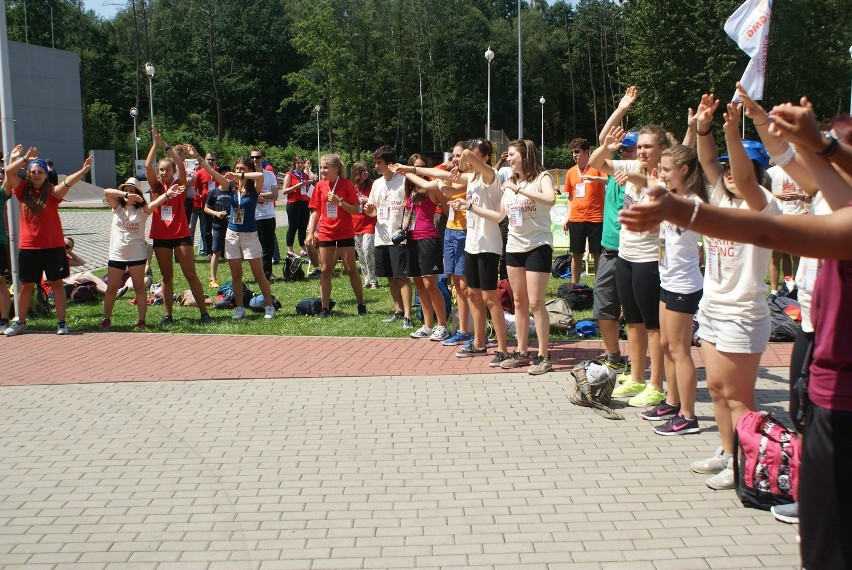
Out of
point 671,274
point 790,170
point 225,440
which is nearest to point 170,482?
point 225,440

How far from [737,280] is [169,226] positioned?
317 inches

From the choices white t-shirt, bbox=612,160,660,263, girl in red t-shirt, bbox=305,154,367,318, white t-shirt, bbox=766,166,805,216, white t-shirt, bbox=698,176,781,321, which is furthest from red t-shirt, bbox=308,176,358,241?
white t-shirt, bbox=698,176,781,321

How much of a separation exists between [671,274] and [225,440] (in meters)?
3.55

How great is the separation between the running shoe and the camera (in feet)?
14.8

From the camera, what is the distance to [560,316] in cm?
1034

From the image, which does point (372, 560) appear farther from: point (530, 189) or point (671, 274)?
point (530, 189)

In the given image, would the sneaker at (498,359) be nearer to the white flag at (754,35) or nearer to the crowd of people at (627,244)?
the crowd of people at (627,244)

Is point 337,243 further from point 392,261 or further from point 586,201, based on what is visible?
point 586,201

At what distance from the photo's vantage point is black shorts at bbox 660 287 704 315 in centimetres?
593

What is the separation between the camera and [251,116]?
271 ft

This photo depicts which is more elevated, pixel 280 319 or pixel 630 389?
pixel 280 319

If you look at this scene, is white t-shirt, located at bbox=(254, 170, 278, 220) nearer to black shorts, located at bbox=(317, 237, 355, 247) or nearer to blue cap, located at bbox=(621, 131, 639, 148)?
black shorts, located at bbox=(317, 237, 355, 247)

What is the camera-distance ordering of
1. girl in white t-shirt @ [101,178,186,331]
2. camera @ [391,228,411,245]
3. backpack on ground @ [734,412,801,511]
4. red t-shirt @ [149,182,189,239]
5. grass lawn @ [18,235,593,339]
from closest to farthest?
backpack on ground @ [734,412,801,511], camera @ [391,228,411,245], girl in white t-shirt @ [101,178,186,331], grass lawn @ [18,235,593,339], red t-shirt @ [149,182,189,239]

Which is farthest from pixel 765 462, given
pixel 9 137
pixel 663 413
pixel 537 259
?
pixel 9 137
